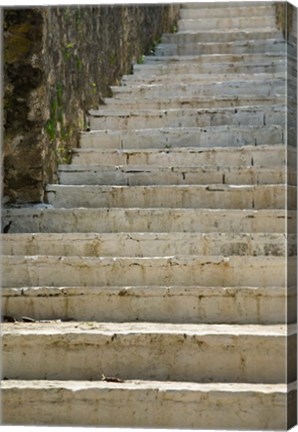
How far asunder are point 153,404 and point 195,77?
4356 mm

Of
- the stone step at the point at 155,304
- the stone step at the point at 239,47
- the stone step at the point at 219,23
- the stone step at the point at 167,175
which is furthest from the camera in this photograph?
the stone step at the point at 239,47

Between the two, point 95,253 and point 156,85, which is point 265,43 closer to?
point 156,85

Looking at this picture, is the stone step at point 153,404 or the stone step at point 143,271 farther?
the stone step at point 143,271

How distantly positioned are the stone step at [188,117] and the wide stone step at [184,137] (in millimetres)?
205

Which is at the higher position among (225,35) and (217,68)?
(225,35)

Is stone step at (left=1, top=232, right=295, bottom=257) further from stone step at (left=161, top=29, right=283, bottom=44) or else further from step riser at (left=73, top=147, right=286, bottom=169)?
stone step at (left=161, top=29, right=283, bottom=44)

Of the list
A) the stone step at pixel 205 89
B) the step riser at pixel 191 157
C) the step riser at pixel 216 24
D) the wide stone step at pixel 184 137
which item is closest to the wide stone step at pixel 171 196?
the step riser at pixel 191 157

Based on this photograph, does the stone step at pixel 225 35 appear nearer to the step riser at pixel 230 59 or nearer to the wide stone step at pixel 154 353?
the step riser at pixel 230 59

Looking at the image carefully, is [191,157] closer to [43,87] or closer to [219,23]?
[43,87]

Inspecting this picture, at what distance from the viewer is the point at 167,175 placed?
5.74 metres

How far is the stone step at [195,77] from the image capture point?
7.63 metres

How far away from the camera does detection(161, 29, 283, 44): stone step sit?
876 cm

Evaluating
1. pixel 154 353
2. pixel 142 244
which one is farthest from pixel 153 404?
pixel 142 244

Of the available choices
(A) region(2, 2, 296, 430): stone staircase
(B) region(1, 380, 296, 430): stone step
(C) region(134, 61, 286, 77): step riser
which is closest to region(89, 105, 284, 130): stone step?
(A) region(2, 2, 296, 430): stone staircase
